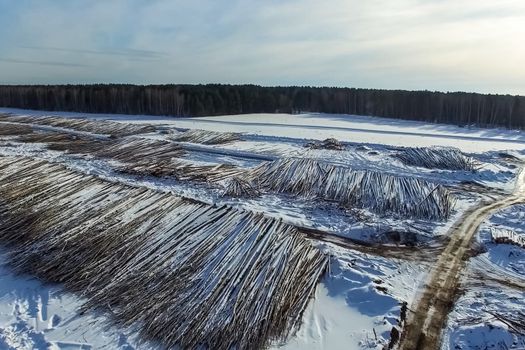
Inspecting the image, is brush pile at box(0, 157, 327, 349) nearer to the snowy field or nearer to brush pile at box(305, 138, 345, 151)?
the snowy field

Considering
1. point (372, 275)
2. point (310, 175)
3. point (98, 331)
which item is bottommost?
point (98, 331)

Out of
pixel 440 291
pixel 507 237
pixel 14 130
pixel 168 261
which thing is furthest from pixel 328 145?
pixel 14 130

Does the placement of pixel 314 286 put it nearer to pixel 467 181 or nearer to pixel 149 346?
pixel 149 346

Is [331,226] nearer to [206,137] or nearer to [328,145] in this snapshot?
[328,145]

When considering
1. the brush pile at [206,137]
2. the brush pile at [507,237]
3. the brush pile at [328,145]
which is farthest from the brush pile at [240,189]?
the brush pile at [206,137]

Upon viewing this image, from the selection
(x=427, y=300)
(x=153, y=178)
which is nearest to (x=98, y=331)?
(x=427, y=300)

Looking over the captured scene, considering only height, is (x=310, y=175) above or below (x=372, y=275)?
above
